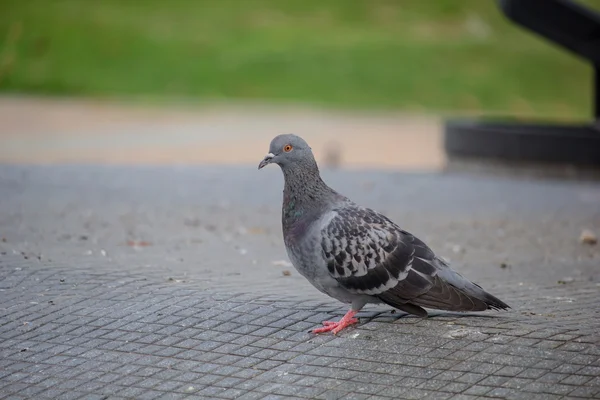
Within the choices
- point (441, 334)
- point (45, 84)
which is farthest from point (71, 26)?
point (441, 334)

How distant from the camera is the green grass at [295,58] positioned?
92.3ft

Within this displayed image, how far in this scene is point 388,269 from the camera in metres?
5.65

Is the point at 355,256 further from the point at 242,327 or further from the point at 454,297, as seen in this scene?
the point at 242,327

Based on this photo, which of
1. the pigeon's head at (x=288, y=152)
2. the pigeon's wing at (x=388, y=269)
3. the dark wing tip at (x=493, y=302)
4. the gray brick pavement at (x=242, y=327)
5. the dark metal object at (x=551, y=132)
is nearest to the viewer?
the gray brick pavement at (x=242, y=327)

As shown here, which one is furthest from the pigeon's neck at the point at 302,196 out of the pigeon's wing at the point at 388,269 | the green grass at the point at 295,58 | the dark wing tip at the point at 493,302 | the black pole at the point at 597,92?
the green grass at the point at 295,58

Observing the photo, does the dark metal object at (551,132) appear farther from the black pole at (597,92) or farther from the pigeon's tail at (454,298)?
the pigeon's tail at (454,298)

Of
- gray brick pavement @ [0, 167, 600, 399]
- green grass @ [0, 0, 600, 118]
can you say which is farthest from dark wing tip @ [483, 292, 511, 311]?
green grass @ [0, 0, 600, 118]

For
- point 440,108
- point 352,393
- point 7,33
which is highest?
point 7,33

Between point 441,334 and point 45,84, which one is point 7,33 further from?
point 441,334

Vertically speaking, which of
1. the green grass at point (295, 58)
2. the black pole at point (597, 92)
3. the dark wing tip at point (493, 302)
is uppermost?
the green grass at point (295, 58)

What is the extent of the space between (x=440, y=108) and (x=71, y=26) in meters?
12.9

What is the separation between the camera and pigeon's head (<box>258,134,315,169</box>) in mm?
5863

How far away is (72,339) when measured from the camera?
5.88m

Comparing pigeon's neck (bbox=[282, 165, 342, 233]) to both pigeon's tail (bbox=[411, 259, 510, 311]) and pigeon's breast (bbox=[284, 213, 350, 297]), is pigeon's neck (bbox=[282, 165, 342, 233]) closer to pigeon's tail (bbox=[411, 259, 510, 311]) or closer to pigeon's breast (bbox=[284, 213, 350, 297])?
pigeon's breast (bbox=[284, 213, 350, 297])
